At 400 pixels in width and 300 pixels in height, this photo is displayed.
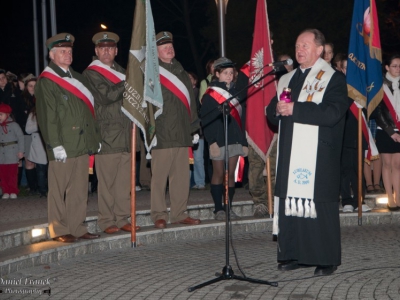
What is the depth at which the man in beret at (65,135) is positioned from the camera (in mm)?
9448

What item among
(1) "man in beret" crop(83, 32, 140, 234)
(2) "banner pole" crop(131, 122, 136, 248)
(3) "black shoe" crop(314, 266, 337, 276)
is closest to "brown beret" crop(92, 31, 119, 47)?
(1) "man in beret" crop(83, 32, 140, 234)

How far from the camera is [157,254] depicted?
951 cm

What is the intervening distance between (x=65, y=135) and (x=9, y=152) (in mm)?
4771

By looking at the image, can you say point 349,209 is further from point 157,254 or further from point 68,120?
point 68,120

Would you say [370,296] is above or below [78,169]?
below

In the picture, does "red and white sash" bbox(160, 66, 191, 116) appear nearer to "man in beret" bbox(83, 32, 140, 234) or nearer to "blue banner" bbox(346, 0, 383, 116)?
"man in beret" bbox(83, 32, 140, 234)

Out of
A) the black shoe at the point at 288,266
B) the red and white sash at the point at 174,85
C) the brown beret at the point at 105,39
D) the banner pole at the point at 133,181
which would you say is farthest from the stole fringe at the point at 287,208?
the brown beret at the point at 105,39

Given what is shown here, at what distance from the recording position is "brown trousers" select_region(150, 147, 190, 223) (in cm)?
1071

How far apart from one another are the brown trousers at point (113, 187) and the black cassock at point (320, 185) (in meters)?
2.82

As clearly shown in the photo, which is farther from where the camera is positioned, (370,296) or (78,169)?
(78,169)

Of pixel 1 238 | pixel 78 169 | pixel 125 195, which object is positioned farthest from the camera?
pixel 125 195

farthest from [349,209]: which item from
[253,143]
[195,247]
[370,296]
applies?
[370,296]

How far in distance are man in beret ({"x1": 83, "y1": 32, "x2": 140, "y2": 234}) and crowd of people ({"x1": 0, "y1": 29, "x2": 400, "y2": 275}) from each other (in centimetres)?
1

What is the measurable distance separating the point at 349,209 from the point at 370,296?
5.16 m
